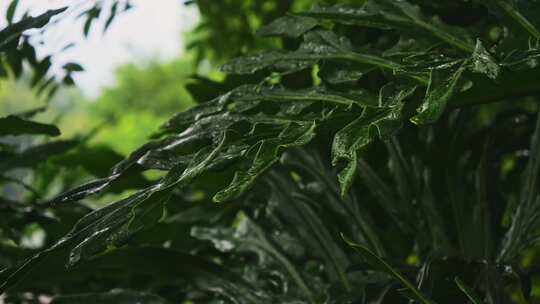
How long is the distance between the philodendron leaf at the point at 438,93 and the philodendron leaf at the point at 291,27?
265 millimetres

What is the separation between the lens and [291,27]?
0.77 meters

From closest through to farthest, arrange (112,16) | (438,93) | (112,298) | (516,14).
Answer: (438,93), (516,14), (112,298), (112,16)

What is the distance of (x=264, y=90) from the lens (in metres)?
0.67

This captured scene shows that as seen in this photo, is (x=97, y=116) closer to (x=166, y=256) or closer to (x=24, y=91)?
(x=24, y=91)

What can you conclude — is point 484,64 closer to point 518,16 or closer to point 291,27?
point 518,16

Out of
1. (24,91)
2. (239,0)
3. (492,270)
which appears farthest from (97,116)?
(492,270)

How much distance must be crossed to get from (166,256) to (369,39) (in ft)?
1.42

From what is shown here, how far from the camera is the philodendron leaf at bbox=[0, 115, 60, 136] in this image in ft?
2.29

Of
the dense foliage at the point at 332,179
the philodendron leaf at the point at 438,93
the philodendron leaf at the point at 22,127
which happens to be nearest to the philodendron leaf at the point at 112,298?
the dense foliage at the point at 332,179

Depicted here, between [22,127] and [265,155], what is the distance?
1.05 feet

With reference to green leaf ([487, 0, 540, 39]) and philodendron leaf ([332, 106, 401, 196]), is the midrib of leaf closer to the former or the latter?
green leaf ([487, 0, 540, 39])

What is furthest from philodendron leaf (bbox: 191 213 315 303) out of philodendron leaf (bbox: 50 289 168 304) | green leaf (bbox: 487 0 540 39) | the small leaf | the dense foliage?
green leaf (bbox: 487 0 540 39)

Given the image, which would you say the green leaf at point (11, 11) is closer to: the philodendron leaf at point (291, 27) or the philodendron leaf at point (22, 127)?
the philodendron leaf at point (22, 127)

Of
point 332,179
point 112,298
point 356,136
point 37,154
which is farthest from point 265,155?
point 37,154
